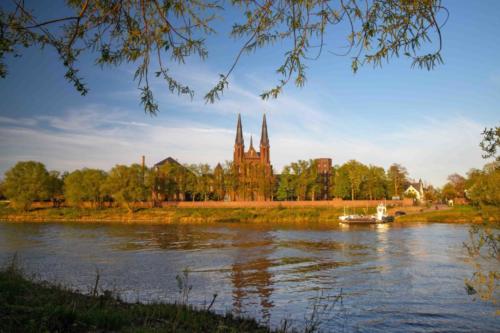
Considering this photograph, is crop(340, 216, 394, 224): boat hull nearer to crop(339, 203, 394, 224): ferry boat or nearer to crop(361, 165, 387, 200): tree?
crop(339, 203, 394, 224): ferry boat

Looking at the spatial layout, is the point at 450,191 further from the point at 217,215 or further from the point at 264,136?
the point at 217,215

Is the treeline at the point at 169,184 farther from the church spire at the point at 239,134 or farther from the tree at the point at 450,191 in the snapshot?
the church spire at the point at 239,134

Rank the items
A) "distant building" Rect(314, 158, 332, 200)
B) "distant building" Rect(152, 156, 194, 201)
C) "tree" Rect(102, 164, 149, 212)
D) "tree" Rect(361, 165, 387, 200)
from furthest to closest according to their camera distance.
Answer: "distant building" Rect(314, 158, 332, 200), "distant building" Rect(152, 156, 194, 201), "tree" Rect(361, 165, 387, 200), "tree" Rect(102, 164, 149, 212)

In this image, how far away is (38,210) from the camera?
96.2 m

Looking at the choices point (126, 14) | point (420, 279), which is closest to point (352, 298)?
point (420, 279)

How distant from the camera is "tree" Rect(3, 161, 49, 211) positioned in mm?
91438

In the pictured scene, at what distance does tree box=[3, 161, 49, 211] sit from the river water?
58.6 meters

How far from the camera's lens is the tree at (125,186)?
9312 centimetres

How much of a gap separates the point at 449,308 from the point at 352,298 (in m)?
3.92

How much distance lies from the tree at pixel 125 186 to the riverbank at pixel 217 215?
2855 millimetres

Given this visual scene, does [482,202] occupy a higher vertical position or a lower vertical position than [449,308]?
higher

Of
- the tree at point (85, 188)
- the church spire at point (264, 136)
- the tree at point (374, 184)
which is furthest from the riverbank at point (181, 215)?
the church spire at point (264, 136)

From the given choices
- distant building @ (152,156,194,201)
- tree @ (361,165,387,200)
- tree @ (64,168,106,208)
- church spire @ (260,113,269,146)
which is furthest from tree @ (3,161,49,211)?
tree @ (361,165,387,200)

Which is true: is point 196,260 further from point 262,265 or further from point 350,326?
point 350,326
